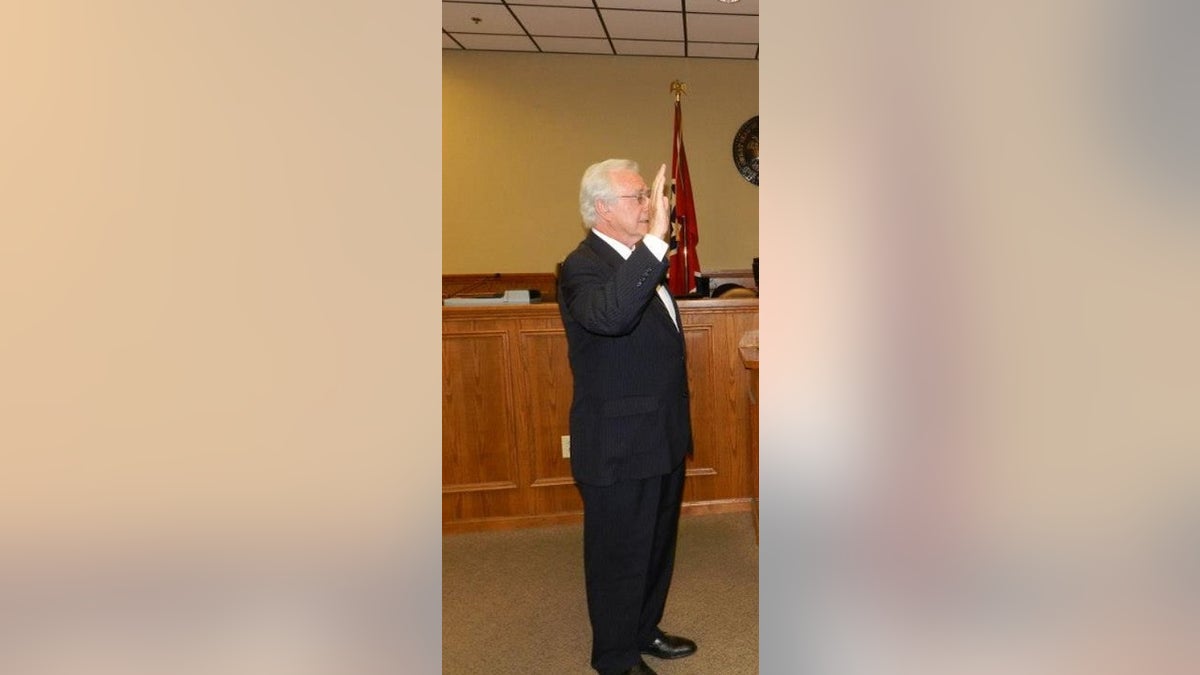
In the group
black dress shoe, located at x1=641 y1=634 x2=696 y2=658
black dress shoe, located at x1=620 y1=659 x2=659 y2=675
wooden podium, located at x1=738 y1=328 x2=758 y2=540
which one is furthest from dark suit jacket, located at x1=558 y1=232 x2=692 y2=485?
wooden podium, located at x1=738 y1=328 x2=758 y2=540

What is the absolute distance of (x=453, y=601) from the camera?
2770mm

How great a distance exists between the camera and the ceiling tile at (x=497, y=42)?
5.91 metres

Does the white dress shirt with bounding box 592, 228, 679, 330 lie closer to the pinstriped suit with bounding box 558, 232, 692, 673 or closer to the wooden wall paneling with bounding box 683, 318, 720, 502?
the pinstriped suit with bounding box 558, 232, 692, 673

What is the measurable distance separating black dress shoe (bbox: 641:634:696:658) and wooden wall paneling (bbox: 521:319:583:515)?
1.15 m

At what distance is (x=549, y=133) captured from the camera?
6457 millimetres

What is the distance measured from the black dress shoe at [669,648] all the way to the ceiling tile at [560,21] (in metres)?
4.40

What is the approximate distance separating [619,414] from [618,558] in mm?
416

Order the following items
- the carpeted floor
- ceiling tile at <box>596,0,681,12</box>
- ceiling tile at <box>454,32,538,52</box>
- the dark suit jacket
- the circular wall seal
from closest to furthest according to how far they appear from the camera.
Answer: the dark suit jacket < the carpeted floor < ceiling tile at <box>596,0,681,12</box> < ceiling tile at <box>454,32,538,52</box> < the circular wall seal

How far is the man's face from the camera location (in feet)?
6.52

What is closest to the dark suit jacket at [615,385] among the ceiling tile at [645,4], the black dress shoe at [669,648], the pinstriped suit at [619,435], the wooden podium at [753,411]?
the pinstriped suit at [619,435]
